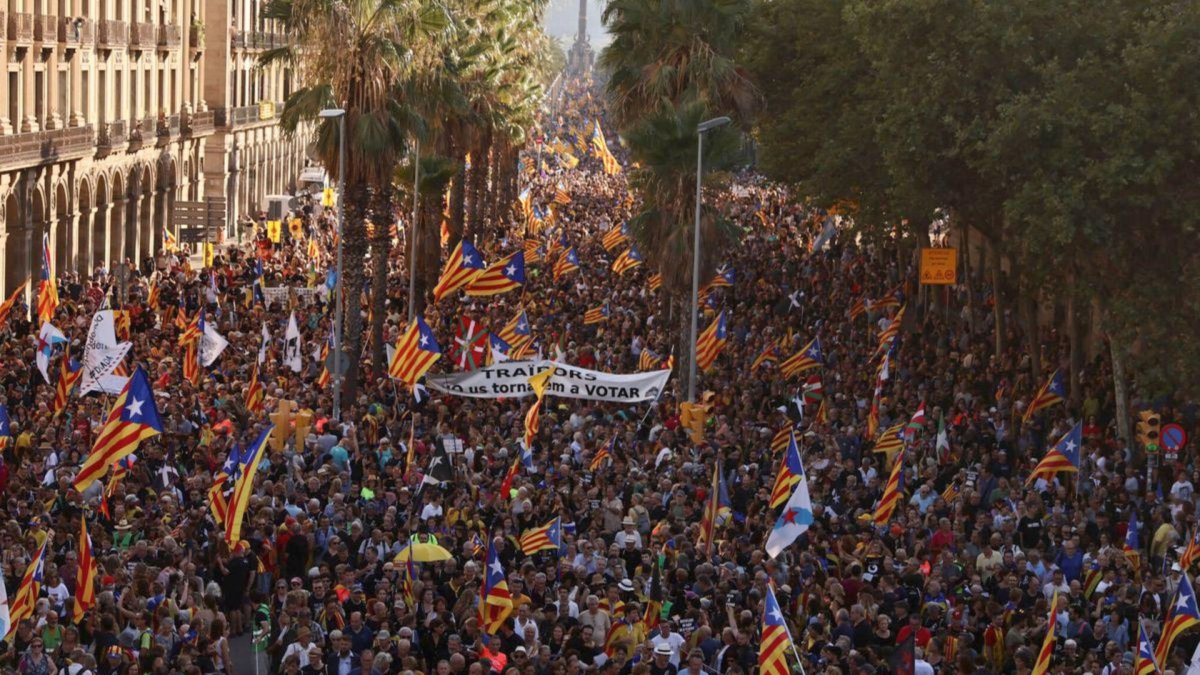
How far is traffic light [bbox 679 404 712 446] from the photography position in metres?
29.5

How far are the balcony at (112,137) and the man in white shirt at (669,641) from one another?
43.9 metres

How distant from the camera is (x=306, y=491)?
23.5 m

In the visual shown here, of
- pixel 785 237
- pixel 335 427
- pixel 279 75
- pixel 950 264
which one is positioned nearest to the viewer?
pixel 335 427

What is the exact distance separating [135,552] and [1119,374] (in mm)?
17476

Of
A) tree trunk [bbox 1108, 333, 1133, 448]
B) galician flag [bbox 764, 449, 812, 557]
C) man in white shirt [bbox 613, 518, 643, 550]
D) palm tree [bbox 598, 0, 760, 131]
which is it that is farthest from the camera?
palm tree [bbox 598, 0, 760, 131]

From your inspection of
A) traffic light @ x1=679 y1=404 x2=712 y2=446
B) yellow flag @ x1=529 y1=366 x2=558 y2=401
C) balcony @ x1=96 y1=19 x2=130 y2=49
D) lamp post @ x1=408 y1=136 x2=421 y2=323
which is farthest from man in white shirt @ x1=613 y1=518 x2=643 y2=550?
balcony @ x1=96 y1=19 x2=130 y2=49

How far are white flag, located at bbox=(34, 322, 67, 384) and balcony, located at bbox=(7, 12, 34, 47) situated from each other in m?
20.9

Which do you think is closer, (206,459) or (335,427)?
(206,459)

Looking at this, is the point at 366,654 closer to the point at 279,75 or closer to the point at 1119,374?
the point at 1119,374

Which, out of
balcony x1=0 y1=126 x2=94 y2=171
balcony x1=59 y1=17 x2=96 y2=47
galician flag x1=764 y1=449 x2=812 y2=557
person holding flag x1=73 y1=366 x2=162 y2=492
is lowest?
galician flag x1=764 y1=449 x2=812 y2=557

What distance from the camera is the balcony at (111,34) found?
5891 centimetres

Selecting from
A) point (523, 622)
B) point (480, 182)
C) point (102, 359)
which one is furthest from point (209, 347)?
point (480, 182)

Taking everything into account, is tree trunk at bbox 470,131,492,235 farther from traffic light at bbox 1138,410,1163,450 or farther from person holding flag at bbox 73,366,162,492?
person holding flag at bbox 73,366,162,492

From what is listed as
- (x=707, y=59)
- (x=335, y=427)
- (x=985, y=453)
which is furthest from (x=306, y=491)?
(x=707, y=59)
